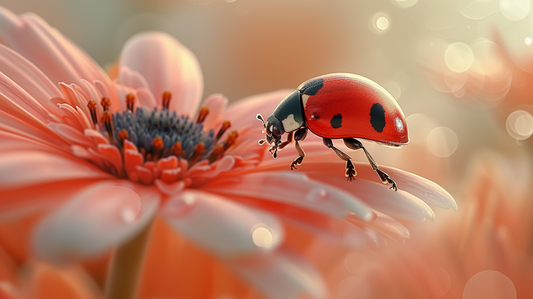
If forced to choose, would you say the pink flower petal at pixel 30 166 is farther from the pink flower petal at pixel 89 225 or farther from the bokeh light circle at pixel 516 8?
the bokeh light circle at pixel 516 8

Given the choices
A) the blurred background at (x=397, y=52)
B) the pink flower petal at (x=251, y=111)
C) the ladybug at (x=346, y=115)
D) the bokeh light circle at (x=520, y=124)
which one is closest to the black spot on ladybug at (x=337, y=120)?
the ladybug at (x=346, y=115)

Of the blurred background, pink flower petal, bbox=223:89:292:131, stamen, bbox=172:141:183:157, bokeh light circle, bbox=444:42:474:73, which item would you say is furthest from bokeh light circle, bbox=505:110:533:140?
stamen, bbox=172:141:183:157

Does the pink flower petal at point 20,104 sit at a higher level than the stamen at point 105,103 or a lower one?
higher

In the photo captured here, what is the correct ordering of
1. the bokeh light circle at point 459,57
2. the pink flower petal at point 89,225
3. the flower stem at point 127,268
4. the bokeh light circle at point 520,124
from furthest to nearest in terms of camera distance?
1. the bokeh light circle at point 459,57
2. the bokeh light circle at point 520,124
3. the flower stem at point 127,268
4. the pink flower petal at point 89,225

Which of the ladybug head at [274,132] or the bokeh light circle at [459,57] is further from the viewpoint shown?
the bokeh light circle at [459,57]

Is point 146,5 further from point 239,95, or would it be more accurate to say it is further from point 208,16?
point 239,95

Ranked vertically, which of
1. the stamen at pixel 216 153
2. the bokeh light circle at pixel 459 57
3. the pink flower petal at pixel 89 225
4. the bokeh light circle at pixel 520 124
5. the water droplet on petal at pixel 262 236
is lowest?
the bokeh light circle at pixel 520 124
